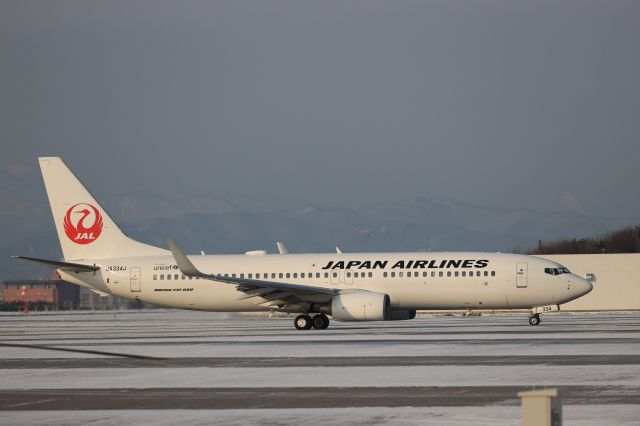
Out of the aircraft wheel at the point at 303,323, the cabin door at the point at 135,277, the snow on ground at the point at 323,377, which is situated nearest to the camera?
the snow on ground at the point at 323,377

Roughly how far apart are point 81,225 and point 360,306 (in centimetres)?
1643

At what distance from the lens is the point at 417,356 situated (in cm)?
3158

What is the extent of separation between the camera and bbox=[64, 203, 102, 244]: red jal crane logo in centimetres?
5806

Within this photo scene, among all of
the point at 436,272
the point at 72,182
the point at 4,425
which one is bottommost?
the point at 4,425

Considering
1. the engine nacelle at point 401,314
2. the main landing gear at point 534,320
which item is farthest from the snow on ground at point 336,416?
the engine nacelle at point 401,314

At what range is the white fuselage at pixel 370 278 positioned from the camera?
5247 cm

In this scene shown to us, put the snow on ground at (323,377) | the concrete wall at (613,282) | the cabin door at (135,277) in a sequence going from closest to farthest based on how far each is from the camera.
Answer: the snow on ground at (323,377) < the cabin door at (135,277) < the concrete wall at (613,282)

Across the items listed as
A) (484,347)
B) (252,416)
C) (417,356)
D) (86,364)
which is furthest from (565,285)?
(252,416)

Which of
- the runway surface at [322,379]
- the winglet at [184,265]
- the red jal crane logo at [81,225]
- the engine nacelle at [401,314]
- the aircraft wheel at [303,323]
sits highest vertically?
the red jal crane logo at [81,225]

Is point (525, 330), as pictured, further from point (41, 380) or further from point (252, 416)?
point (252, 416)

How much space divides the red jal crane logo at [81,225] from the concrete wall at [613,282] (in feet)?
126

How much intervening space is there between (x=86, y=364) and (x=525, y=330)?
73.6 ft

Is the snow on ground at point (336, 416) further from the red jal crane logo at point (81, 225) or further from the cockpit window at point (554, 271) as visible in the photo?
the red jal crane logo at point (81, 225)

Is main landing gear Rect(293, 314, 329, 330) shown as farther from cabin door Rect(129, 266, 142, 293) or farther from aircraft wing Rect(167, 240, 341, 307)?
cabin door Rect(129, 266, 142, 293)
